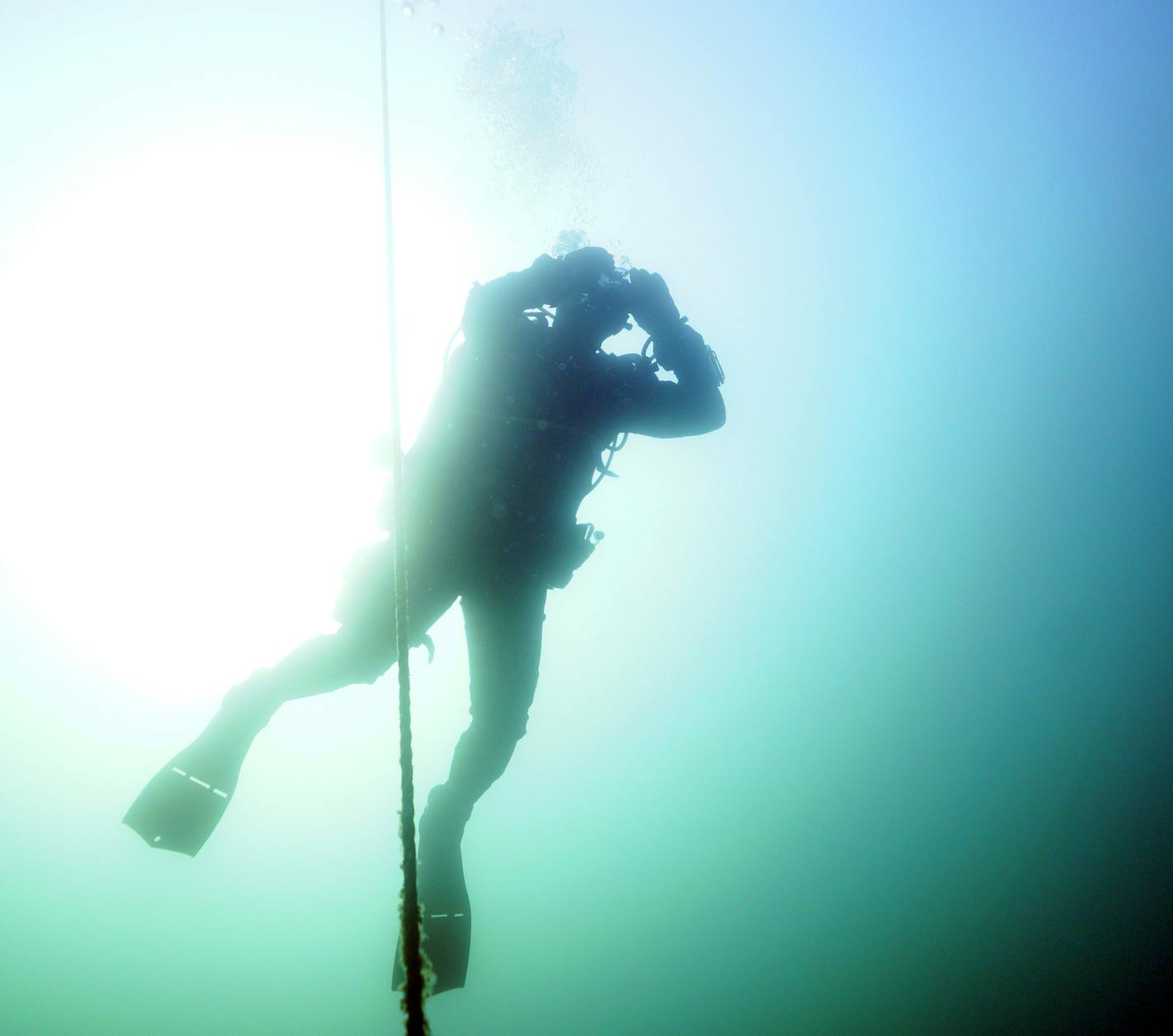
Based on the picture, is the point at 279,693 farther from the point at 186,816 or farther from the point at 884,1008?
the point at 884,1008

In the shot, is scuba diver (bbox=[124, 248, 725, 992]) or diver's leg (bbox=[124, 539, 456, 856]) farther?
scuba diver (bbox=[124, 248, 725, 992])

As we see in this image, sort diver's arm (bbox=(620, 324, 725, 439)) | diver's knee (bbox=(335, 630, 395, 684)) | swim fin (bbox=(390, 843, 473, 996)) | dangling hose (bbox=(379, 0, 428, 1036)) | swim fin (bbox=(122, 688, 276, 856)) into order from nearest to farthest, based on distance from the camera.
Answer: dangling hose (bbox=(379, 0, 428, 1036))
swim fin (bbox=(122, 688, 276, 856))
diver's knee (bbox=(335, 630, 395, 684))
swim fin (bbox=(390, 843, 473, 996))
diver's arm (bbox=(620, 324, 725, 439))

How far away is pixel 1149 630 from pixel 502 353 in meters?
52.6

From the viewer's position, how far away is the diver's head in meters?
3.14

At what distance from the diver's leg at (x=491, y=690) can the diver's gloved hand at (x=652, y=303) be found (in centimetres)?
154

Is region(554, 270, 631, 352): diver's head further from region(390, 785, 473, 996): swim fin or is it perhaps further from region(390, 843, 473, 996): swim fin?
region(390, 843, 473, 996): swim fin

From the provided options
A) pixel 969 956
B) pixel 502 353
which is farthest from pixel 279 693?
pixel 969 956

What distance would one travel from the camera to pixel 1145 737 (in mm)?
38312

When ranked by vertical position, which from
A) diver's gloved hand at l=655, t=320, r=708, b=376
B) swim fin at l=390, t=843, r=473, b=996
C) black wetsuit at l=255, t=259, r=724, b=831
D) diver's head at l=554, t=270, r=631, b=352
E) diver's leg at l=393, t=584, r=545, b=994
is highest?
diver's head at l=554, t=270, r=631, b=352

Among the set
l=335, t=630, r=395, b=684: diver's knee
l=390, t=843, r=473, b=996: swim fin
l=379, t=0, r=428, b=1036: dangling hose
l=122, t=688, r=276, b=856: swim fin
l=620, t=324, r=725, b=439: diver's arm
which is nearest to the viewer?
l=379, t=0, r=428, b=1036: dangling hose

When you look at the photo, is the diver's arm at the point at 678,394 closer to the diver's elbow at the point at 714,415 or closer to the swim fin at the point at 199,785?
the diver's elbow at the point at 714,415

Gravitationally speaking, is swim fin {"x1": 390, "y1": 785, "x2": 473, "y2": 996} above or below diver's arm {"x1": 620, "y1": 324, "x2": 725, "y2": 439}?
below

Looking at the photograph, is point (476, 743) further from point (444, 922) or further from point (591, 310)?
point (591, 310)

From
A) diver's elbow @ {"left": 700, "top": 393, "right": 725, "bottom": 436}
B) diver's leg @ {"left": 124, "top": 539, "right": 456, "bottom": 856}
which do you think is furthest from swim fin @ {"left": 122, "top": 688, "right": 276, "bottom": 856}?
diver's elbow @ {"left": 700, "top": 393, "right": 725, "bottom": 436}
